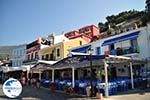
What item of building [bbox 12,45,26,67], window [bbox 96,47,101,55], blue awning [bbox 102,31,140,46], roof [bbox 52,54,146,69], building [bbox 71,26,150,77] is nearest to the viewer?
roof [bbox 52,54,146,69]

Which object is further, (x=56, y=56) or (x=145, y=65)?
(x=56, y=56)

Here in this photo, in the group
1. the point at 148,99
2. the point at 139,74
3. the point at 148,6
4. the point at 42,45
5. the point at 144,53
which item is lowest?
the point at 148,99

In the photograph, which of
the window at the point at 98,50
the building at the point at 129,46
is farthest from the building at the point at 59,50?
the building at the point at 129,46

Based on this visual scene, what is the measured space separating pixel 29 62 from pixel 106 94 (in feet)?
103

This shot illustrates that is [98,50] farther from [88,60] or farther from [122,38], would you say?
[88,60]

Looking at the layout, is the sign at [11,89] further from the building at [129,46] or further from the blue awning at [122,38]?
the blue awning at [122,38]

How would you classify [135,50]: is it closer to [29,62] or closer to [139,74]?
[139,74]

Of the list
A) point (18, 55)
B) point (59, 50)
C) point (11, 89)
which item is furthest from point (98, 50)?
point (11, 89)

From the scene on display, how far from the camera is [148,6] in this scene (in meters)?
41.7

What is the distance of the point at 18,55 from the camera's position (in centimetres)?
5403

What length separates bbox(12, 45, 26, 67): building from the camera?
173 ft

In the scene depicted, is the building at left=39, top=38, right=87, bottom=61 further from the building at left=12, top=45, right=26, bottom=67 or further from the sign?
the sign

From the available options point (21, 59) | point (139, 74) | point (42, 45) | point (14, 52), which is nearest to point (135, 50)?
point (139, 74)

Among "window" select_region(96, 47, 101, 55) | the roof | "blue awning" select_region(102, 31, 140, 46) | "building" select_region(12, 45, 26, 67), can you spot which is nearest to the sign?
the roof
